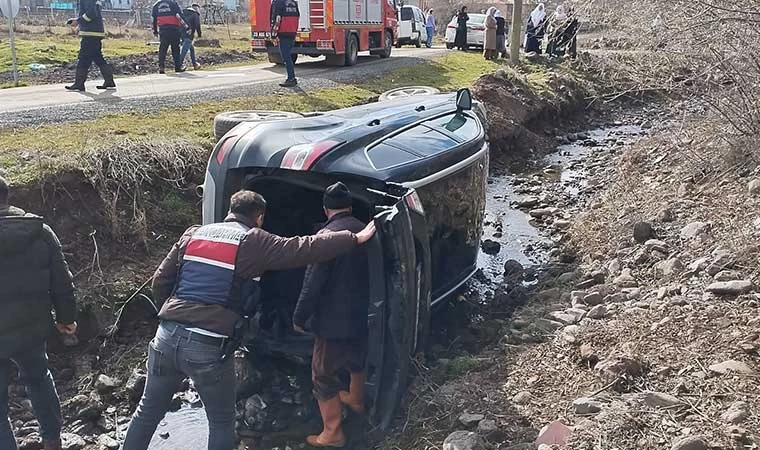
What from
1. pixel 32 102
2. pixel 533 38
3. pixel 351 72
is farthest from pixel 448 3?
pixel 32 102

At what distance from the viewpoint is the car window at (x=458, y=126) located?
20.4 feet

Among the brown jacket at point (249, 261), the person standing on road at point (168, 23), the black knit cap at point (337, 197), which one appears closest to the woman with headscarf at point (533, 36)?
the person standing on road at point (168, 23)

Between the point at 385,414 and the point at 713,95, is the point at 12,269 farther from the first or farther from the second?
the point at 713,95

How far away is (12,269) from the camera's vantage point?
4.25m

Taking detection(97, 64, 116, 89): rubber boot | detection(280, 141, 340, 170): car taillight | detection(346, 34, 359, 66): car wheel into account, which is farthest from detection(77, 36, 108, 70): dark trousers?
detection(280, 141, 340, 170): car taillight

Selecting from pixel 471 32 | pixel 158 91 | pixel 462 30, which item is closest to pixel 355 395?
pixel 158 91

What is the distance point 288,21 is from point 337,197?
9.45m

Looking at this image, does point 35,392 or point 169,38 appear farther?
point 169,38

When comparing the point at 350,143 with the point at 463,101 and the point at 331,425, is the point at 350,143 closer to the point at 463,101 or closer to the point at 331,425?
the point at 331,425

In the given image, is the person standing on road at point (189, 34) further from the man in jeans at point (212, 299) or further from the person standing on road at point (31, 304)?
the man in jeans at point (212, 299)

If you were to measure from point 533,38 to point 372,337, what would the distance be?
1835 centimetres

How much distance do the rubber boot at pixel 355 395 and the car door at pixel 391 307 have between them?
1.23 feet

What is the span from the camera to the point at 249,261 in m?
4.10

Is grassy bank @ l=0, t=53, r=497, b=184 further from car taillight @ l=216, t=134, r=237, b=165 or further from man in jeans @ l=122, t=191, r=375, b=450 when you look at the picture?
man in jeans @ l=122, t=191, r=375, b=450
